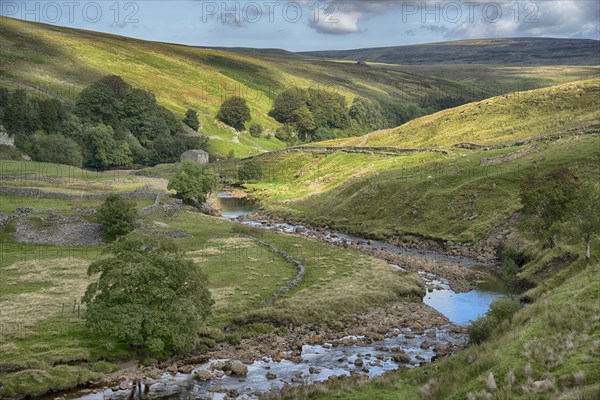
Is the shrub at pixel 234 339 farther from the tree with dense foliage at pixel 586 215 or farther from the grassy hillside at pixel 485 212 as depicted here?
the tree with dense foliage at pixel 586 215

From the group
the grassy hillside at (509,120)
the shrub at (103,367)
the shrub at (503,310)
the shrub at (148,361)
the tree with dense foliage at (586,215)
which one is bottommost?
the shrub at (148,361)

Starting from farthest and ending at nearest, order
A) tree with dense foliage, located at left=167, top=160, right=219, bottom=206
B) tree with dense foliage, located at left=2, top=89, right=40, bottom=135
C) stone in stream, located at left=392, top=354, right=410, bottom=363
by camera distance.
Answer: tree with dense foliage, located at left=2, top=89, right=40, bottom=135 → tree with dense foliage, located at left=167, top=160, right=219, bottom=206 → stone in stream, located at left=392, top=354, right=410, bottom=363

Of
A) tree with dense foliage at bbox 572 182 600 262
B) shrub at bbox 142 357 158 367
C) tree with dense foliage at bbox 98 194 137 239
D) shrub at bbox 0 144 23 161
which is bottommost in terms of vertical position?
shrub at bbox 142 357 158 367

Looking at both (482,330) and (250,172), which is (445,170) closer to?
(250,172)

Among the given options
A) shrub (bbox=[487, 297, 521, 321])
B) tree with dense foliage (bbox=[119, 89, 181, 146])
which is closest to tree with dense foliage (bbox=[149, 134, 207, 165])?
tree with dense foliage (bbox=[119, 89, 181, 146])

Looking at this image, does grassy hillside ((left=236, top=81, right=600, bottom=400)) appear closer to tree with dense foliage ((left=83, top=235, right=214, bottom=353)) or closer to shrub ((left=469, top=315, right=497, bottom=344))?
shrub ((left=469, top=315, right=497, bottom=344))

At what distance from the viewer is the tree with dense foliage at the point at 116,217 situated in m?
75.6

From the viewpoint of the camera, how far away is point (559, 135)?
387ft

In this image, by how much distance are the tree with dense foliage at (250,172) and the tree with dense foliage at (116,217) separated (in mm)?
81190

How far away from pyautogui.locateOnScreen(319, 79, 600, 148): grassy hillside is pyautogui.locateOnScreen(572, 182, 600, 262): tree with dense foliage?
6441cm

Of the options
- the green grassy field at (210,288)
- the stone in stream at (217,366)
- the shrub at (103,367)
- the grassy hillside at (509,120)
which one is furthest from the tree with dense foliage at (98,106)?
the stone in stream at (217,366)

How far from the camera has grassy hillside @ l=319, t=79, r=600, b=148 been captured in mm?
131500

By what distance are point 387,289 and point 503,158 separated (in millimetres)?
58323

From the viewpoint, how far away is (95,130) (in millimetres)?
165125
